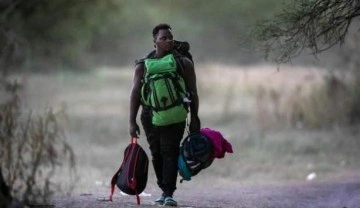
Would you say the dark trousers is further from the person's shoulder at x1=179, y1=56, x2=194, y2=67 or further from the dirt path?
the person's shoulder at x1=179, y1=56, x2=194, y2=67

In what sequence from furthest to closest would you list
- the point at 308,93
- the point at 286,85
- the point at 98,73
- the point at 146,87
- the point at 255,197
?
the point at 98,73, the point at 286,85, the point at 308,93, the point at 255,197, the point at 146,87

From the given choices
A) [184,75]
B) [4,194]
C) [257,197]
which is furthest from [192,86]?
[257,197]

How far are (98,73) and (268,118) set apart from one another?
1198 cm

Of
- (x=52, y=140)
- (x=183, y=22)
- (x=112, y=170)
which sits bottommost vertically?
(x=112, y=170)

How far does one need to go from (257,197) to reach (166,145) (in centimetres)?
377

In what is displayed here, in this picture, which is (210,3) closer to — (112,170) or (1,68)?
(112,170)

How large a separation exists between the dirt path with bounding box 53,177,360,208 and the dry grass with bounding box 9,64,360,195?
5.50ft

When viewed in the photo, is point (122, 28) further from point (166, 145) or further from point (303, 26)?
point (166, 145)

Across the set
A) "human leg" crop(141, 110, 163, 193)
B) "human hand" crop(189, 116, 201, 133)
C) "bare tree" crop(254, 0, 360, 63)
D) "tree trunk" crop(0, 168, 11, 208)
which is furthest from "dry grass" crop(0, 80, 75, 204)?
"bare tree" crop(254, 0, 360, 63)

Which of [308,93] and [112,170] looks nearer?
[112,170]

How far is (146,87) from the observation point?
8852mm

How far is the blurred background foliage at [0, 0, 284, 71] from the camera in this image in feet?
46.6

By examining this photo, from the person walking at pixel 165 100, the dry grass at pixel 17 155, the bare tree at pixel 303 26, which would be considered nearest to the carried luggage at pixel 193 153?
the person walking at pixel 165 100

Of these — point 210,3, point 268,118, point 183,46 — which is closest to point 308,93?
point 268,118
